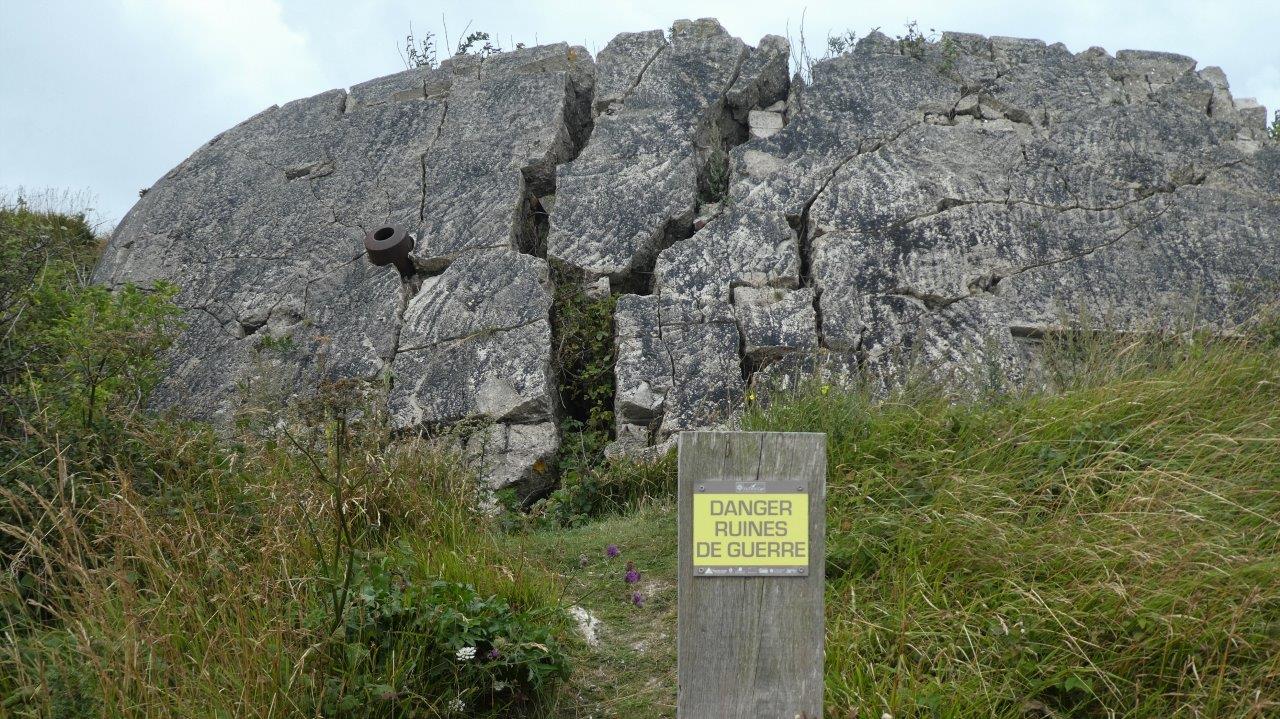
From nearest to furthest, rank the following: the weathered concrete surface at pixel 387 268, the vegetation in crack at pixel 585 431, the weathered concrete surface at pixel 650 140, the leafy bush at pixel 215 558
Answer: the leafy bush at pixel 215 558 → the vegetation in crack at pixel 585 431 → the weathered concrete surface at pixel 387 268 → the weathered concrete surface at pixel 650 140

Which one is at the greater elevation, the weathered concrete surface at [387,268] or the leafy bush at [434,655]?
the weathered concrete surface at [387,268]

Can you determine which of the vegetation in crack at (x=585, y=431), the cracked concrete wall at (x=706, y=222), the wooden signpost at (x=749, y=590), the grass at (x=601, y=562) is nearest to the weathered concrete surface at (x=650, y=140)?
the cracked concrete wall at (x=706, y=222)

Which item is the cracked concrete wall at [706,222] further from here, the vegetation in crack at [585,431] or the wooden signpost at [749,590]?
the wooden signpost at [749,590]

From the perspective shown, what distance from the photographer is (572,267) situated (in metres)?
6.20

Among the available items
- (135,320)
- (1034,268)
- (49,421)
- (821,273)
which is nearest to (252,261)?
(135,320)

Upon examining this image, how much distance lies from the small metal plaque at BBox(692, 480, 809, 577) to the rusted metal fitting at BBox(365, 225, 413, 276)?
4.23 meters

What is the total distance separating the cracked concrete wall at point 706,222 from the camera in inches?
222

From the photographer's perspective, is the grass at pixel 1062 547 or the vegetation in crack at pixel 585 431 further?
the vegetation in crack at pixel 585 431

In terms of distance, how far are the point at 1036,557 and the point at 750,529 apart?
4.73 ft

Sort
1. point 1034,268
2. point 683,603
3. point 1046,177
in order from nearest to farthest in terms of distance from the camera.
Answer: point 683,603 < point 1034,268 < point 1046,177

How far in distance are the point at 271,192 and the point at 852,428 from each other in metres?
4.80

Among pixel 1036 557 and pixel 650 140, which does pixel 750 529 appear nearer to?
pixel 1036 557

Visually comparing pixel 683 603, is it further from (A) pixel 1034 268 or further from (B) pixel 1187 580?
(A) pixel 1034 268

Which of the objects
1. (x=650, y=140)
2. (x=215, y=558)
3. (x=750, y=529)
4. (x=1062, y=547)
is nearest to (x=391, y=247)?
(x=650, y=140)
